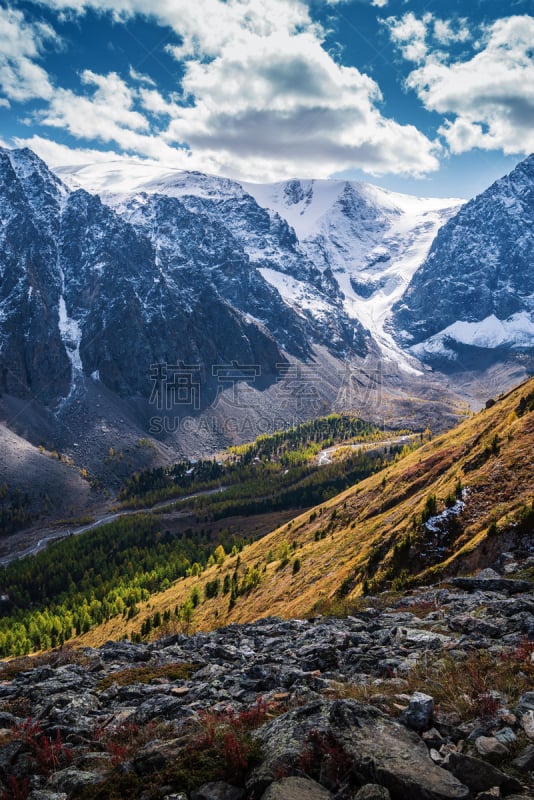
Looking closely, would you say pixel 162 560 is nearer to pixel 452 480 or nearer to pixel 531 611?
pixel 452 480

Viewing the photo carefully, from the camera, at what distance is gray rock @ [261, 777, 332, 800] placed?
371 inches

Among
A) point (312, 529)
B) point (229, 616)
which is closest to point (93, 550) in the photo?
point (312, 529)

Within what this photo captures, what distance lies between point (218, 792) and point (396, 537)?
42.7 m

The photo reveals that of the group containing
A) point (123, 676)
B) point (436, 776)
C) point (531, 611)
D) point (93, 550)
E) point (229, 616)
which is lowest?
point (93, 550)

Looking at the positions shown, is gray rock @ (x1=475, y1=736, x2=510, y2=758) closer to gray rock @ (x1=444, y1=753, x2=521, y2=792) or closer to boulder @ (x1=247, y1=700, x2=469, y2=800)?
gray rock @ (x1=444, y1=753, x2=521, y2=792)

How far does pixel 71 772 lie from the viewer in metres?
12.7

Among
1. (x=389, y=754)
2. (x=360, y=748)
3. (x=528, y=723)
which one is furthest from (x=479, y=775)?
(x=528, y=723)

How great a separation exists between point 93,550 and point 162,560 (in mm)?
37828

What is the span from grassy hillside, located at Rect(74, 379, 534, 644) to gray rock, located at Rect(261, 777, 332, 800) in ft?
103

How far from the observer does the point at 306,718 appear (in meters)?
12.8

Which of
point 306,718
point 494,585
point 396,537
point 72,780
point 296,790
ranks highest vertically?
point 296,790

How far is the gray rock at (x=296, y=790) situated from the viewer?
30.9 feet

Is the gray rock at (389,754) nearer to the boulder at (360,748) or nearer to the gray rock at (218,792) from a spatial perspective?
the boulder at (360,748)

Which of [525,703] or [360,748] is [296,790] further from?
[525,703]
